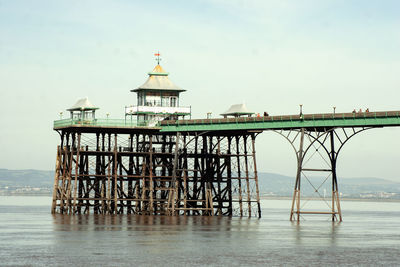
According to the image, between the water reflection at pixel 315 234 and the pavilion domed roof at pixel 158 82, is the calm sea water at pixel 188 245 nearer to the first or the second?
the water reflection at pixel 315 234

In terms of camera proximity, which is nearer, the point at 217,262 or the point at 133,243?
the point at 217,262

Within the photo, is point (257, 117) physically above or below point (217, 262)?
above

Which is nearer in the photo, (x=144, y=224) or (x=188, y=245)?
(x=188, y=245)

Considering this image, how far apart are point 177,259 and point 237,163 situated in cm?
5478

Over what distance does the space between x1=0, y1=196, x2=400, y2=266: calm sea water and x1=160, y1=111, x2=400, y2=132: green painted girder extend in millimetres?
10622

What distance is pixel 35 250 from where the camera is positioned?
183 ft

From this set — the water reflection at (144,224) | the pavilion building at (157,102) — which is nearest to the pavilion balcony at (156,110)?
the pavilion building at (157,102)

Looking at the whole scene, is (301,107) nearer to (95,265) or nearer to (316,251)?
(316,251)

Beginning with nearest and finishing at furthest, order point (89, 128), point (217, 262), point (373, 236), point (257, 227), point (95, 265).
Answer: point (95, 265) → point (217, 262) → point (373, 236) → point (257, 227) → point (89, 128)

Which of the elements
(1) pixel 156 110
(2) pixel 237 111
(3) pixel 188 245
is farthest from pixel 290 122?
(3) pixel 188 245

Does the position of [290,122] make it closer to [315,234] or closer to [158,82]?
[315,234]

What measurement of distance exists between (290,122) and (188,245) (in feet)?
99.1

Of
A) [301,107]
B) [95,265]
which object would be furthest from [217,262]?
[301,107]

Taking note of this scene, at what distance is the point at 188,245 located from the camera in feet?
202
